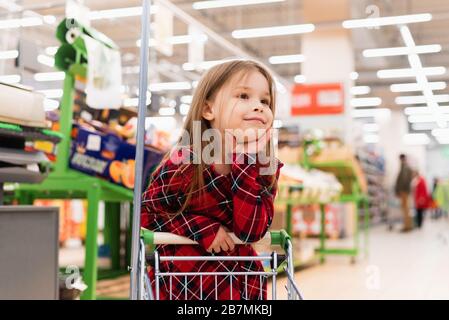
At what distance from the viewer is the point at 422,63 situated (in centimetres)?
493

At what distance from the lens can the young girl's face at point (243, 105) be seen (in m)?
1.32

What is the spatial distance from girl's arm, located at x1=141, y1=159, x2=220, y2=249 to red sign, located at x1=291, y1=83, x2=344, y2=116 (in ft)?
23.0

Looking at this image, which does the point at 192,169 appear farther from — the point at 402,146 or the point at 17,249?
the point at 402,146

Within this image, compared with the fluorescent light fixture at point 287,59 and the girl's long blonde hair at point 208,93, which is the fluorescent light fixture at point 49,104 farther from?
the fluorescent light fixture at point 287,59

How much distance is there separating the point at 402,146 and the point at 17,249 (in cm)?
1694

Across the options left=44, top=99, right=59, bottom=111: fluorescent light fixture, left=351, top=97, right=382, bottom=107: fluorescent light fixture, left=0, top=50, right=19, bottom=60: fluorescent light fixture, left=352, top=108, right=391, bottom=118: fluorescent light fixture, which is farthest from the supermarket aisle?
left=352, top=108, right=391, bottom=118: fluorescent light fixture

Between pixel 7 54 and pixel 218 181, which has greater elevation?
pixel 7 54

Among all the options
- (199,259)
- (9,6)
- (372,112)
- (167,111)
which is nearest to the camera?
(199,259)

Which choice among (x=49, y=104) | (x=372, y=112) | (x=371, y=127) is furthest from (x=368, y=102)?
(x=49, y=104)

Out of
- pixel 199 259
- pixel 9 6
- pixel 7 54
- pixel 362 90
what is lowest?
pixel 199 259

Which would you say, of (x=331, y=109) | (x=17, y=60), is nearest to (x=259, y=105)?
(x=17, y=60)

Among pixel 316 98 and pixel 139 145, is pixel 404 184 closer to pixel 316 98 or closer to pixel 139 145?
pixel 316 98

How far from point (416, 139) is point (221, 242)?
66.9 feet

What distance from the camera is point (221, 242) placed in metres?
1.31
